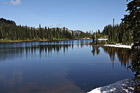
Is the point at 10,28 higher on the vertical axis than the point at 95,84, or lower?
higher

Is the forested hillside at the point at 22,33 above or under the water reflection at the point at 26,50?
above

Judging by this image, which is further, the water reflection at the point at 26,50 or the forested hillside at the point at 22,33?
the forested hillside at the point at 22,33

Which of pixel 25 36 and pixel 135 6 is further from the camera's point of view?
pixel 25 36

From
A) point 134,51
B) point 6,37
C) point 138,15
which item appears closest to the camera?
point 138,15

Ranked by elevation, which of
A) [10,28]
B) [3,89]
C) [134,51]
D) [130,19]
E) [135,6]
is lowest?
[3,89]

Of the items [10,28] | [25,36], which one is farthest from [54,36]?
[10,28]

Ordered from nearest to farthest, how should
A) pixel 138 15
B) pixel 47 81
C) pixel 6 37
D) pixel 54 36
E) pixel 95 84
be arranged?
1. pixel 138 15
2. pixel 95 84
3. pixel 47 81
4. pixel 6 37
5. pixel 54 36

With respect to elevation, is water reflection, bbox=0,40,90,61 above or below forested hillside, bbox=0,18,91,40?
below

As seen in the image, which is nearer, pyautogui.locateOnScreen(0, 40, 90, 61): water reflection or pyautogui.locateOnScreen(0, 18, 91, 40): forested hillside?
pyautogui.locateOnScreen(0, 40, 90, 61): water reflection

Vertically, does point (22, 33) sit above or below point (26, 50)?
above

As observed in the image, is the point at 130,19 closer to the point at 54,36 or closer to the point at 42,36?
the point at 42,36

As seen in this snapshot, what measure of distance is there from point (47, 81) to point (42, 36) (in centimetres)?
17279

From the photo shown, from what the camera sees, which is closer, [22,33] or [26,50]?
[26,50]

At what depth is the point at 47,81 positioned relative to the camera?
→ 14.8 metres
